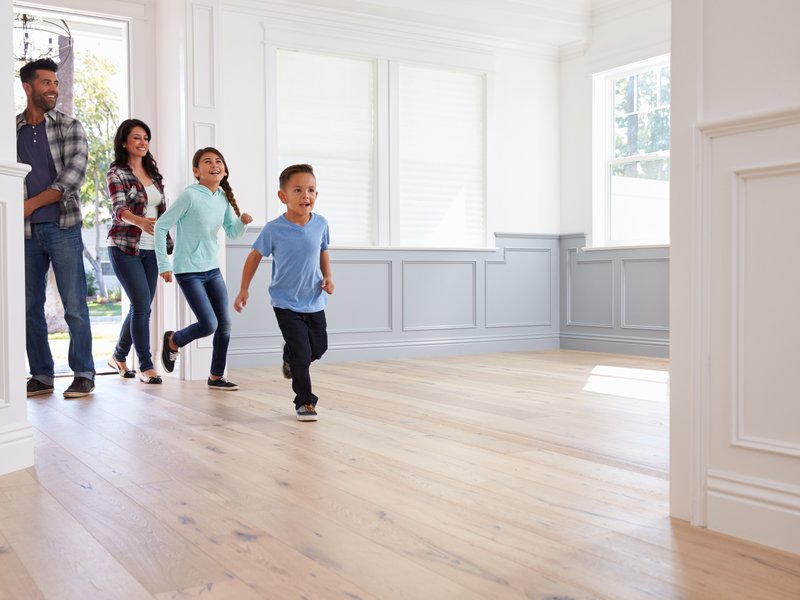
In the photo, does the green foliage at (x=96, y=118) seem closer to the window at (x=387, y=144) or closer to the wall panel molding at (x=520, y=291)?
the window at (x=387, y=144)

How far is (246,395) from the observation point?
4.21 metres

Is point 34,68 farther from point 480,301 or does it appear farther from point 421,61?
point 480,301

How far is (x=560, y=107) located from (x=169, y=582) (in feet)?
20.8

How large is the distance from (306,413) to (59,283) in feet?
4.88

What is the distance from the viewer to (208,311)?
168 inches

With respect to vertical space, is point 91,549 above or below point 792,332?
below

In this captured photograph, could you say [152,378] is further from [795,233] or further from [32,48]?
[795,233]

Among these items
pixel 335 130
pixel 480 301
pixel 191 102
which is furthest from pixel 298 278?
pixel 480 301

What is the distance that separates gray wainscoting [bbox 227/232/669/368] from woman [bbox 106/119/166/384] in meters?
0.99

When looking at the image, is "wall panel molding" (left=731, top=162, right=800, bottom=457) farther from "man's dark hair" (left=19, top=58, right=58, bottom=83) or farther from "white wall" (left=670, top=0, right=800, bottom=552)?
"man's dark hair" (left=19, top=58, right=58, bottom=83)

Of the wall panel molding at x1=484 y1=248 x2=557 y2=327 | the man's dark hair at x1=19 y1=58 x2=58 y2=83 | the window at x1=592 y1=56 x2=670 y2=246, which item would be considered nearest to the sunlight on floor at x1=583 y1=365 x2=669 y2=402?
the window at x1=592 y1=56 x2=670 y2=246

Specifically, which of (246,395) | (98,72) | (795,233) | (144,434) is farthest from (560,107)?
(795,233)

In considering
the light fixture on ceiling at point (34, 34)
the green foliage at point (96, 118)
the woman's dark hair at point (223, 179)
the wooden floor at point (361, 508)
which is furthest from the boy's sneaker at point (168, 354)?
the light fixture on ceiling at point (34, 34)

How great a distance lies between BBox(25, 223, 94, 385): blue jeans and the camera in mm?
3924
